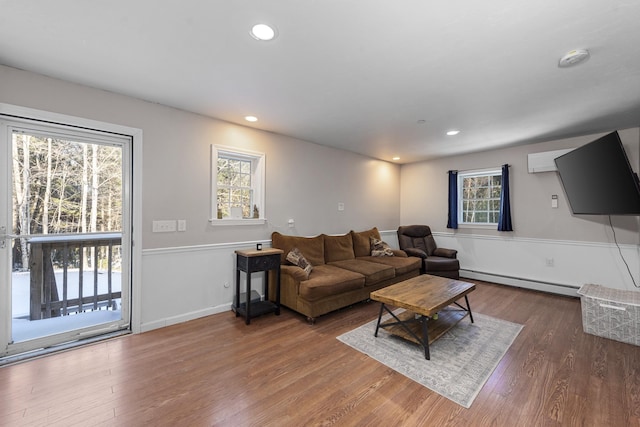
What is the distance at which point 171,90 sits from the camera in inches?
101

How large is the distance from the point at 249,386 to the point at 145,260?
178 cm

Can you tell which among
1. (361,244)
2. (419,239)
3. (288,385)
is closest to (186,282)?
(288,385)

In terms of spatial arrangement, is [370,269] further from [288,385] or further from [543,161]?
[543,161]

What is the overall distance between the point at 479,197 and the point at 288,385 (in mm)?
4837

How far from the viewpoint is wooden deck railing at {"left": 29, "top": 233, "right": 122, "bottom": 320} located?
7.93 feet

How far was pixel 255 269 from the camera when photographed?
3154 mm

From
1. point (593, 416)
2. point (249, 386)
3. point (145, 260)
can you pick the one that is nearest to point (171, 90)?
point (145, 260)

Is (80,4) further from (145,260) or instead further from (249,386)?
(249,386)

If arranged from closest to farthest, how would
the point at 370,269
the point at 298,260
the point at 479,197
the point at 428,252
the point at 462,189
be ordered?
1. the point at 298,260
2. the point at 370,269
3. the point at 479,197
4. the point at 428,252
5. the point at 462,189

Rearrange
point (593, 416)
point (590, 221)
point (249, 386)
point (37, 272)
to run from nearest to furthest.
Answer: point (593, 416)
point (249, 386)
point (37, 272)
point (590, 221)

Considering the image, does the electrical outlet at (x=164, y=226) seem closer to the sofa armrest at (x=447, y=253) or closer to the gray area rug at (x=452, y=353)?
the gray area rug at (x=452, y=353)

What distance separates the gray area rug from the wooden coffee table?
0.10 m

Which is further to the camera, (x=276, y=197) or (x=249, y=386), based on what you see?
(x=276, y=197)

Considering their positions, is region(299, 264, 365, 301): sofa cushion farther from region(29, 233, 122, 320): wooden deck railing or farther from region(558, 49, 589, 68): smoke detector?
region(558, 49, 589, 68): smoke detector
